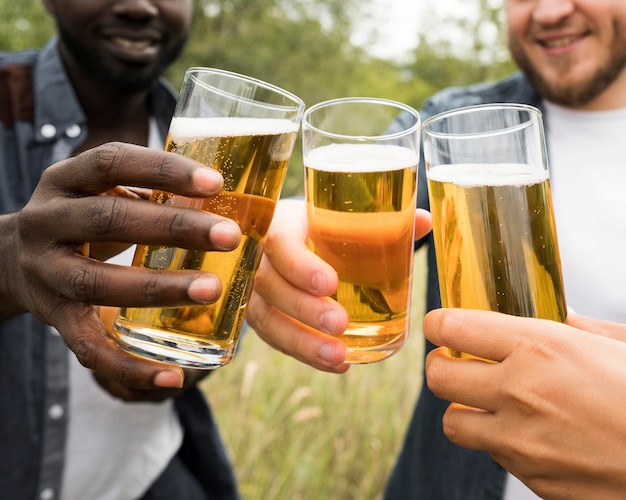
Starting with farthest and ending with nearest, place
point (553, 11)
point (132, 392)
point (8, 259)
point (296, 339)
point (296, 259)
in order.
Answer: point (553, 11), point (132, 392), point (296, 339), point (296, 259), point (8, 259)

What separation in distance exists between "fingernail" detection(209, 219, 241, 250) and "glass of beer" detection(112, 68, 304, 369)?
12 centimetres

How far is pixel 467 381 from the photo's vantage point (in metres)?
1.19

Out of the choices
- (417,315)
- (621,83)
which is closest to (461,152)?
(621,83)

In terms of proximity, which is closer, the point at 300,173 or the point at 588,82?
the point at 588,82

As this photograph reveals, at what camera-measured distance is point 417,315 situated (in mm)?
5488

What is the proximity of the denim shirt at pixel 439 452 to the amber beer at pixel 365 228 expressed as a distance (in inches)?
35.1

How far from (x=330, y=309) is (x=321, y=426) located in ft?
7.59

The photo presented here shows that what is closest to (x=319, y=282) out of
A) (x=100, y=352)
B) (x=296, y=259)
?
(x=296, y=259)

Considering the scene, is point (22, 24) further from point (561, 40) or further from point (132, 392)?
point (132, 392)

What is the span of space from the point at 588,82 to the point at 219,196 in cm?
185

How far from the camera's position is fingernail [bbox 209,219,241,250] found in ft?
3.79

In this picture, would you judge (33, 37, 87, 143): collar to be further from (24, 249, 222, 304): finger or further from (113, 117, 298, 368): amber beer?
A: (24, 249, 222, 304): finger

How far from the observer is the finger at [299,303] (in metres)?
1.48

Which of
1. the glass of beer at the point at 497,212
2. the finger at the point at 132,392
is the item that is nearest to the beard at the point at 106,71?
the finger at the point at 132,392
